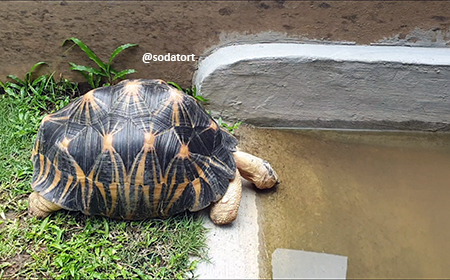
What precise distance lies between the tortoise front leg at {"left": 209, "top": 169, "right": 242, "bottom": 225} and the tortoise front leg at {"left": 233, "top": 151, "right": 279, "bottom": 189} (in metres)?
0.21

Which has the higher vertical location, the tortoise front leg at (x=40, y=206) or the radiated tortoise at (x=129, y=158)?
the radiated tortoise at (x=129, y=158)

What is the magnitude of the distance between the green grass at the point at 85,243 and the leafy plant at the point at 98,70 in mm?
899

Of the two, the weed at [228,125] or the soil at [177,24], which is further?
the weed at [228,125]

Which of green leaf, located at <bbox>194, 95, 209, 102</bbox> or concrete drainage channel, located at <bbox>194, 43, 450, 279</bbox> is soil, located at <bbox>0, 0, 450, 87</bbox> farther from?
green leaf, located at <bbox>194, 95, 209, 102</bbox>

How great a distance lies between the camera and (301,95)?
144 inches

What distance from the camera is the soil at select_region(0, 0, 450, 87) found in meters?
3.35

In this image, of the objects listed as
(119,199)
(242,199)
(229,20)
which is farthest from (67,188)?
(229,20)

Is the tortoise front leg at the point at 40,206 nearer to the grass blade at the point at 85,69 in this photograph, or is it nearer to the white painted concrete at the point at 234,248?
the white painted concrete at the point at 234,248

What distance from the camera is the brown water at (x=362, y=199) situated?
113 inches

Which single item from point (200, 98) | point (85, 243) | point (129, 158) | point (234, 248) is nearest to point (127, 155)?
point (129, 158)

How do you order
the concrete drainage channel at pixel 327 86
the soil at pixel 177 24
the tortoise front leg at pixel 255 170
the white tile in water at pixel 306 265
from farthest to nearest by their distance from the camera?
1. the concrete drainage channel at pixel 327 86
2. the soil at pixel 177 24
3. the tortoise front leg at pixel 255 170
4. the white tile in water at pixel 306 265

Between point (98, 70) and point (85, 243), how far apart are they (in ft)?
4.99

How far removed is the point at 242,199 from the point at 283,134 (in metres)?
0.88

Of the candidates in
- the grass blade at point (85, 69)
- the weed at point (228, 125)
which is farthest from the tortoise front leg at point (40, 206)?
the weed at point (228, 125)
